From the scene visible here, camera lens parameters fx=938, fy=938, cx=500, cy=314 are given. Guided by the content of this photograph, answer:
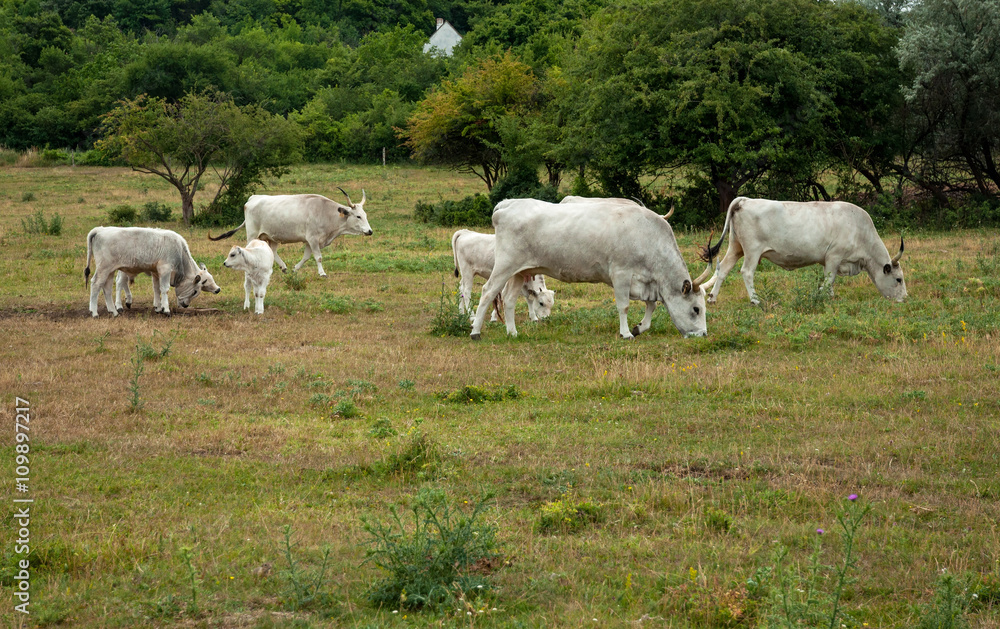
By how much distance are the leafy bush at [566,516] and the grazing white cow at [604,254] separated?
652cm

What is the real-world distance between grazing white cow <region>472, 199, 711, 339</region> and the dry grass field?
0.56m

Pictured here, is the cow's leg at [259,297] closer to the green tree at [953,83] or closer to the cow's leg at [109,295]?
the cow's leg at [109,295]

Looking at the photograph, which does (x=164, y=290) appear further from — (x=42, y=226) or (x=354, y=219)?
(x=42, y=226)

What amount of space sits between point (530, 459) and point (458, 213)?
74.9ft

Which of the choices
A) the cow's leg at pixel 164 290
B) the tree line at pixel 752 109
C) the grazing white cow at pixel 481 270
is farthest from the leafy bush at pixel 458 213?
the cow's leg at pixel 164 290

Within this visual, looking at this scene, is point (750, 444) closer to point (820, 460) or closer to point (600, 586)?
point (820, 460)

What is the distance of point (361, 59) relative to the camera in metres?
66.3

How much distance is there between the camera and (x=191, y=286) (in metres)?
15.1

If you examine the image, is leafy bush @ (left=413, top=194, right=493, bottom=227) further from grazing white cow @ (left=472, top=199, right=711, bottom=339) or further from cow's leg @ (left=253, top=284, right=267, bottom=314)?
grazing white cow @ (left=472, top=199, right=711, bottom=339)

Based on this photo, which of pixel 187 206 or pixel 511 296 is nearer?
pixel 511 296

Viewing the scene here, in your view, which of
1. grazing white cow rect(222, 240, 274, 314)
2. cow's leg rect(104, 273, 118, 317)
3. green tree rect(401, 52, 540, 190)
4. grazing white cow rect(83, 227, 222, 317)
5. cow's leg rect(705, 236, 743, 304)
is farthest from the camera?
green tree rect(401, 52, 540, 190)

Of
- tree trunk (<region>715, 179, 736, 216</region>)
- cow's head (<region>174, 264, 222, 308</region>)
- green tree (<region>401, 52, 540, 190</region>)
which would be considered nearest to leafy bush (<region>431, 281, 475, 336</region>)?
cow's head (<region>174, 264, 222, 308</region>)

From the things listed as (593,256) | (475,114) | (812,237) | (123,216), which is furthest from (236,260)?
(475,114)

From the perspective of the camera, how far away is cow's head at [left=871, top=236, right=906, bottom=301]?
15148 mm
